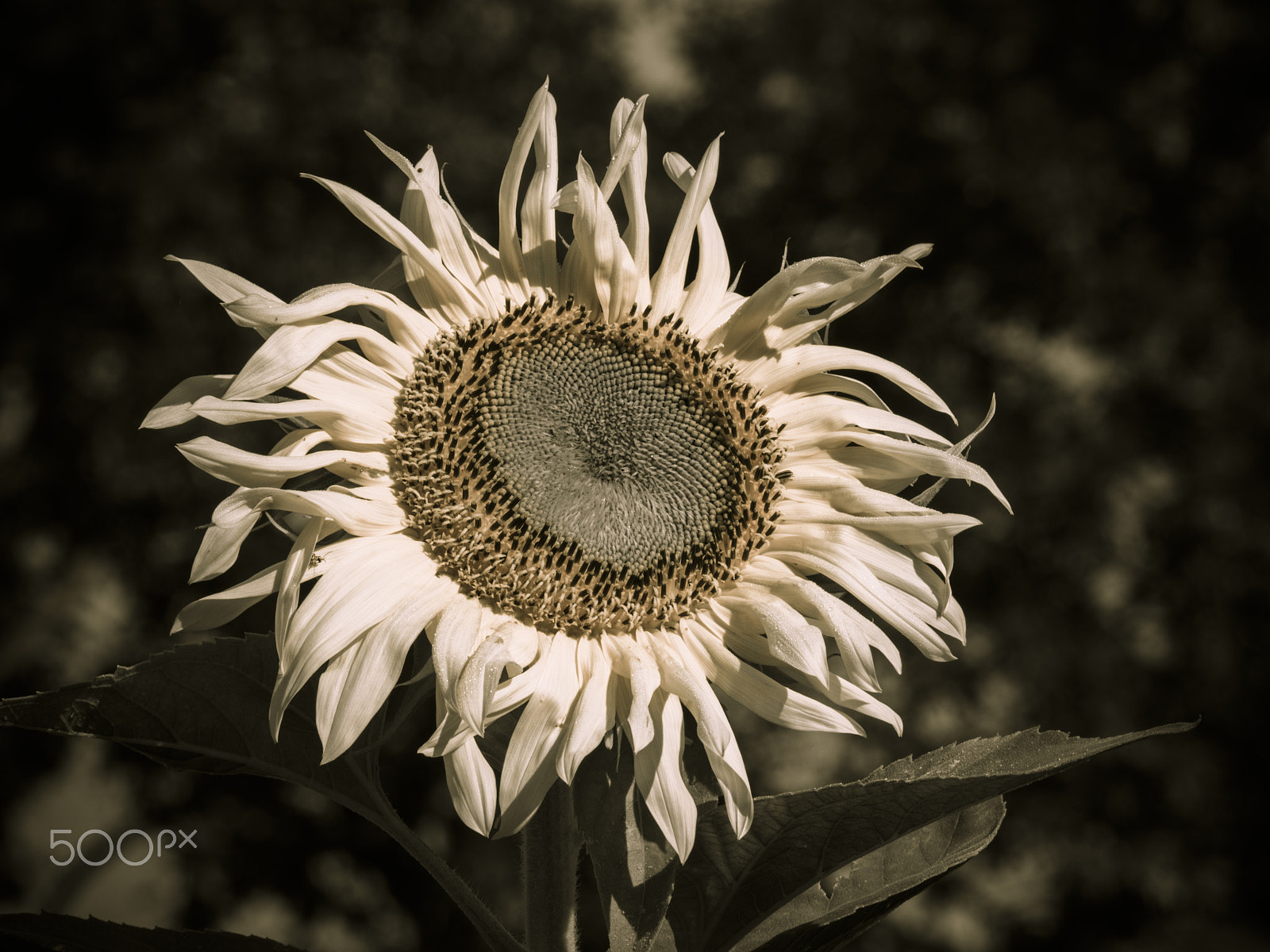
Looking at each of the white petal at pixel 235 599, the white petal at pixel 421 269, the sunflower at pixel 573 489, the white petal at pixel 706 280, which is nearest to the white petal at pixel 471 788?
the sunflower at pixel 573 489

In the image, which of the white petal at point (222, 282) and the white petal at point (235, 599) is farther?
the white petal at point (222, 282)

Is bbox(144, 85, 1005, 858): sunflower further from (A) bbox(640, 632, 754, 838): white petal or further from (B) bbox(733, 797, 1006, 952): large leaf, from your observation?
(B) bbox(733, 797, 1006, 952): large leaf

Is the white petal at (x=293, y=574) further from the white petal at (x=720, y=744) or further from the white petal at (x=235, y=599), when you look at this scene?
the white petal at (x=720, y=744)

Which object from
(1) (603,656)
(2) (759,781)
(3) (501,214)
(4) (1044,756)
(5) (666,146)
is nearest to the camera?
(4) (1044,756)

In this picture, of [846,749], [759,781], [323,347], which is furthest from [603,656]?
[846,749]

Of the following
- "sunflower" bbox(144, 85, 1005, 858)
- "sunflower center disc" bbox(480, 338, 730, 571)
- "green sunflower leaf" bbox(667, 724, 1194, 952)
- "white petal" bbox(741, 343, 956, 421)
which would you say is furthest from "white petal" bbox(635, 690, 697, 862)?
"white petal" bbox(741, 343, 956, 421)

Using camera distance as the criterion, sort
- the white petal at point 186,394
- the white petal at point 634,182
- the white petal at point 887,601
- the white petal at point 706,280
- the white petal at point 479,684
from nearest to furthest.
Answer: the white petal at point 479,684
the white petal at point 186,394
the white petal at point 887,601
the white petal at point 634,182
the white petal at point 706,280

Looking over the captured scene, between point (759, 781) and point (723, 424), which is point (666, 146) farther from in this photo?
point (723, 424)
